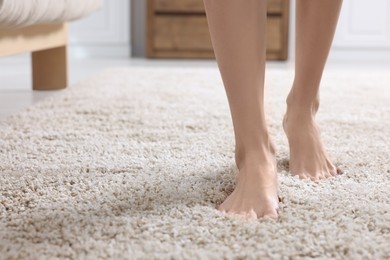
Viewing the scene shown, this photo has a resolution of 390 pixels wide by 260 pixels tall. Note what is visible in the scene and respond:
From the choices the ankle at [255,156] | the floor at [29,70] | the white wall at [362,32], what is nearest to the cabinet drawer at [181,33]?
the floor at [29,70]

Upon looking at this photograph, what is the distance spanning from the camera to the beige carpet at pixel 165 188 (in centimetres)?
70

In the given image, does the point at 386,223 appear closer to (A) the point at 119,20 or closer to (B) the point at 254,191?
(B) the point at 254,191

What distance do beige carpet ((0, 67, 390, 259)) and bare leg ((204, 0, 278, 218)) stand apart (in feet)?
0.12

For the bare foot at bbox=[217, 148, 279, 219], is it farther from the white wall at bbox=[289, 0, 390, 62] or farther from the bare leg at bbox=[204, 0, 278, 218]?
the white wall at bbox=[289, 0, 390, 62]

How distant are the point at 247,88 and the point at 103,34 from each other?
333 centimetres

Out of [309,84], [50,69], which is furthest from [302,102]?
[50,69]

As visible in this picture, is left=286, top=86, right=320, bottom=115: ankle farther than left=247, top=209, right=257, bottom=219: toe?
Yes

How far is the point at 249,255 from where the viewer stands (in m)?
0.67

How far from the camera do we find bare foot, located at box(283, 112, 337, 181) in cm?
102

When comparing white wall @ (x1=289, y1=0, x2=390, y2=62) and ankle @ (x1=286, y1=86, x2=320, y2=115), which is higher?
white wall @ (x1=289, y1=0, x2=390, y2=62)

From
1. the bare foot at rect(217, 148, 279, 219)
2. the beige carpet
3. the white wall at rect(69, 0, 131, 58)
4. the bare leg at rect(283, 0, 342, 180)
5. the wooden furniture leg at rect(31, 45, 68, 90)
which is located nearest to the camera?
the beige carpet

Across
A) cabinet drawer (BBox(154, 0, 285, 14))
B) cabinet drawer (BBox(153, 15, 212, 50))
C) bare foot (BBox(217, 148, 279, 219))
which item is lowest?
bare foot (BBox(217, 148, 279, 219))

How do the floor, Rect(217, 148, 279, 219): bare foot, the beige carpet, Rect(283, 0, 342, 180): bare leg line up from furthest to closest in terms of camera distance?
1. the floor
2. Rect(283, 0, 342, 180): bare leg
3. Rect(217, 148, 279, 219): bare foot
4. the beige carpet

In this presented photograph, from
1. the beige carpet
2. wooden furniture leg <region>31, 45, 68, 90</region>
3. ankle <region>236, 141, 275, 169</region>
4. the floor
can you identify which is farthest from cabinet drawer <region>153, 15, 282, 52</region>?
ankle <region>236, 141, 275, 169</region>
